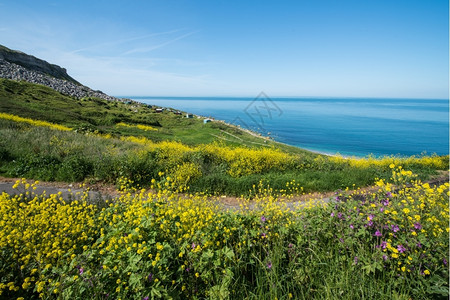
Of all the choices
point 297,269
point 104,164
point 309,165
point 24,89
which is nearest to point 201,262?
point 297,269

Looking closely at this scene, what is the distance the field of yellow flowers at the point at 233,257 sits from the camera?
2.53 metres

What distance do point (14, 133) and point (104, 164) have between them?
7.24 metres

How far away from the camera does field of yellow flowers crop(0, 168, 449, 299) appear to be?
2.53 metres

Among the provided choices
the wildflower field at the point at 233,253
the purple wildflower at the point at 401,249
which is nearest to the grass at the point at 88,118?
the wildflower field at the point at 233,253

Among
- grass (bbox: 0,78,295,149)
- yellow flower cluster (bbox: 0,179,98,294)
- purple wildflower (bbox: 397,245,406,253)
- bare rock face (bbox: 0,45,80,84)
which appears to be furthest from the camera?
bare rock face (bbox: 0,45,80,84)

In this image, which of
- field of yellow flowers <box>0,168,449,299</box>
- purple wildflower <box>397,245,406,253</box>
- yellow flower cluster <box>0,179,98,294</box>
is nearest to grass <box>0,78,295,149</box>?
yellow flower cluster <box>0,179,98,294</box>

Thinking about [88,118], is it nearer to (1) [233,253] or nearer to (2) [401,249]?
(1) [233,253]

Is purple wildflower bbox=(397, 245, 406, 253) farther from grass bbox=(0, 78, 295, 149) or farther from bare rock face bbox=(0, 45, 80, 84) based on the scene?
bare rock face bbox=(0, 45, 80, 84)

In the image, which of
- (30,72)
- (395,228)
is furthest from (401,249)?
(30,72)

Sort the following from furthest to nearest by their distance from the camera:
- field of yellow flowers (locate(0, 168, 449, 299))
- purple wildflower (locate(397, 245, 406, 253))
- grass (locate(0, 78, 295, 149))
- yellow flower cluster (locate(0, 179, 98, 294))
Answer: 1. grass (locate(0, 78, 295, 149))
2. yellow flower cluster (locate(0, 179, 98, 294))
3. purple wildflower (locate(397, 245, 406, 253))
4. field of yellow flowers (locate(0, 168, 449, 299))

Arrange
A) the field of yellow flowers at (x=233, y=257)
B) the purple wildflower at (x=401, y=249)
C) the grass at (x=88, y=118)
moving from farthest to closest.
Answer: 1. the grass at (x=88, y=118)
2. the purple wildflower at (x=401, y=249)
3. the field of yellow flowers at (x=233, y=257)

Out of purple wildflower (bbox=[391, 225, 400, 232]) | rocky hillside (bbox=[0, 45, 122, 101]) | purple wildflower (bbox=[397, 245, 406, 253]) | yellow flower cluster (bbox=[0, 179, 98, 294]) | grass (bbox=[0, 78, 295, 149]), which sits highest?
rocky hillside (bbox=[0, 45, 122, 101])

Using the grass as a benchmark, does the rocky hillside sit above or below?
above

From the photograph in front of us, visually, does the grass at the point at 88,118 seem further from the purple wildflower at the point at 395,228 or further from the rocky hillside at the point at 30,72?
the purple wildflower at the point at 395,228
